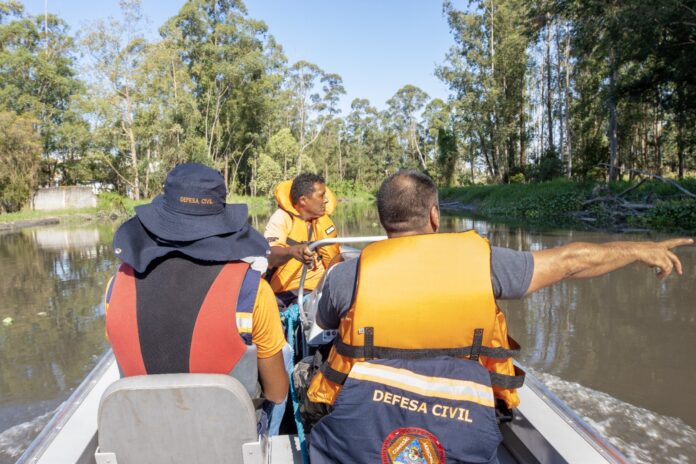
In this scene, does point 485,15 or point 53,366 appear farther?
point 485,15

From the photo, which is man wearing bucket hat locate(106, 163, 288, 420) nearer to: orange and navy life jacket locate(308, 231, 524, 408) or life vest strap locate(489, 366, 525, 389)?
orange and navy life jacket locate(308, 231, 524, 408)

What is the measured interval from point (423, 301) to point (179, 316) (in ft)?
2.20

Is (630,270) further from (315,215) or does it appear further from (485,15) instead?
(485,15)

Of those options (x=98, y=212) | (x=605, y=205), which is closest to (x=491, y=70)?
(x=605, y=205)

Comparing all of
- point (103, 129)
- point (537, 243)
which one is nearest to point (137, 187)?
point (103, 129)

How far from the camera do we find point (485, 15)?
1026 inches

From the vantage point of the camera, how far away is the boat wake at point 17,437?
2906mm

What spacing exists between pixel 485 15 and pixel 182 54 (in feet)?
59.3

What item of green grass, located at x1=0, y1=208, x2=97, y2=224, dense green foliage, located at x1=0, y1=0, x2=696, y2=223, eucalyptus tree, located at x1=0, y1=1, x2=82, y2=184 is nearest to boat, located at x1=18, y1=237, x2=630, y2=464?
dense green foliage, located at x1=0, y1=0, x2=696, y2=223

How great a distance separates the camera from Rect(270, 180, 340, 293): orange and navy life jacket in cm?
326

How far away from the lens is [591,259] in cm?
146

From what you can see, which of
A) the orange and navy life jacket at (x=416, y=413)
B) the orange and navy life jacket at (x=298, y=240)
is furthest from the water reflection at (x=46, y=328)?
the orange and navy life jacket at (x=416, y=413)

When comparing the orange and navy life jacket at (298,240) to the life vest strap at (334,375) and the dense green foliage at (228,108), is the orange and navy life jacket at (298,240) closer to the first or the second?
the life vest strap at (334,375)

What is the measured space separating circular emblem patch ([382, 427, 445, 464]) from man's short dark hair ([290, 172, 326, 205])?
2.18 meters
